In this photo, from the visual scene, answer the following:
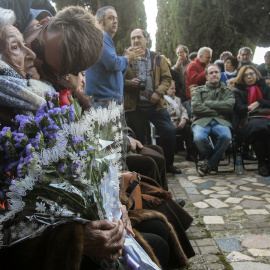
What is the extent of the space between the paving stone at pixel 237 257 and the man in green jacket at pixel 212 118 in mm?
3000

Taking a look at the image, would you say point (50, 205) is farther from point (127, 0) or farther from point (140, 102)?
point (127, 0)

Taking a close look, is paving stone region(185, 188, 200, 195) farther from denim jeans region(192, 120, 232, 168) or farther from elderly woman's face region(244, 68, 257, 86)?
elderly woman's face region(244, 68, 257, 86)

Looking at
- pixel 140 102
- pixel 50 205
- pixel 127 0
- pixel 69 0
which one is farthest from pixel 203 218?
pixel 127 0

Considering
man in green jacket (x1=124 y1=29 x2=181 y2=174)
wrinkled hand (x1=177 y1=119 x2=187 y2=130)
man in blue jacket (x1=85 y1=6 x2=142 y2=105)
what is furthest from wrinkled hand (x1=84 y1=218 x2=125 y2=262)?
wrinkled hand (x1=177 y1=119 x2=187 y2=130)

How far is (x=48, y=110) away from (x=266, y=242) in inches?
97.0

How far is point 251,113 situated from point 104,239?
5.20 meters

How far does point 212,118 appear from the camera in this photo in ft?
19.9

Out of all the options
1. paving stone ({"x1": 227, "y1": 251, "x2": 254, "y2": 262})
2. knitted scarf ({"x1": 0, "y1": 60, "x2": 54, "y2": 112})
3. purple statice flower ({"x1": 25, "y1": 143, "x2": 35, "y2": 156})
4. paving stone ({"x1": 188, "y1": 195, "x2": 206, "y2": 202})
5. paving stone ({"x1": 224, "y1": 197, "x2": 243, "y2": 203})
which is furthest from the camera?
paving stone ({"x1": 188, "y1": 195, "x2": 206, "y2": 202})

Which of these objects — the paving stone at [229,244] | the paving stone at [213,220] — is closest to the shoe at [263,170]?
the paving stone at [213,220]

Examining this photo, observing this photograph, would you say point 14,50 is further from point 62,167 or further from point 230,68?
point 230,68

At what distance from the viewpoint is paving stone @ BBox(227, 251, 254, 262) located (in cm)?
272

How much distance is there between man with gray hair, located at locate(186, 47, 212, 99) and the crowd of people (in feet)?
4.21

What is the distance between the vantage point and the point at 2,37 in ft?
5.09

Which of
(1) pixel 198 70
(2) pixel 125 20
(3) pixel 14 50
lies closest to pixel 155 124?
(1) pixel 198 70
